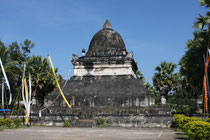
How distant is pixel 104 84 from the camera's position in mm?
33812

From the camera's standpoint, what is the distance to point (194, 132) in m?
10.6

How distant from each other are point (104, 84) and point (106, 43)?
963 cm

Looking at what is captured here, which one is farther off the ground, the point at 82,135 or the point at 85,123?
the point at 82,135

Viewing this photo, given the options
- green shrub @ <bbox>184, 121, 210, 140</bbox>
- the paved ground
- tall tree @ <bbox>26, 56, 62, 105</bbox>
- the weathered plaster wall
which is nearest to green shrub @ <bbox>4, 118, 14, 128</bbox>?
the paved ground

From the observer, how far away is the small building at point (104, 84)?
2864 cm

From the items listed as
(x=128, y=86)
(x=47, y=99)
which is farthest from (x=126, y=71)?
(x=47, y=99)

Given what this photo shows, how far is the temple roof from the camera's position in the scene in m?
39.4

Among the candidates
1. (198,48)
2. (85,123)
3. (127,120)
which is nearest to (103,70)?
(127,120)

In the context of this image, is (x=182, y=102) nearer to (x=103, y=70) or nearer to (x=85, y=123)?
(x=103, y=70)

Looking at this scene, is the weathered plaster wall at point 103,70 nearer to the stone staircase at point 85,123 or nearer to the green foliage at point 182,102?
the green foliage at point 182,102

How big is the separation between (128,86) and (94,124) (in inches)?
411

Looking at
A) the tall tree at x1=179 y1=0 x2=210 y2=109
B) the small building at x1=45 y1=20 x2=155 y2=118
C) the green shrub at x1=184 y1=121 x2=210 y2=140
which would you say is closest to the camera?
the green shrub at x1=184 y1=121 x2=210 y2=140

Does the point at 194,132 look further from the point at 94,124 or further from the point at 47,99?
the point at 47,99

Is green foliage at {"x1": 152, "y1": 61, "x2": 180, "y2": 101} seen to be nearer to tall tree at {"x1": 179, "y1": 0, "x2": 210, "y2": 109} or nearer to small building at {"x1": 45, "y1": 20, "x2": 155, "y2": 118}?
small building at {"x1": 45, "y1": 20, "x2": 155, "y2": 118}
